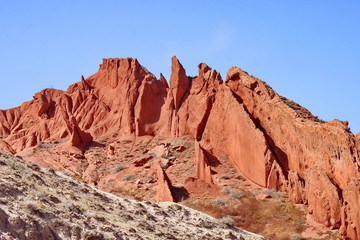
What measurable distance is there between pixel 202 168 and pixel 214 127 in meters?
8.94

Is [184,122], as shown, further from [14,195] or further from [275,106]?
[14,195]

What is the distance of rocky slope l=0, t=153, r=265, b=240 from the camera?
643 inches

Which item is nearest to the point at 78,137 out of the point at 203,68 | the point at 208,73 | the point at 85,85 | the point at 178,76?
the point at 178,76

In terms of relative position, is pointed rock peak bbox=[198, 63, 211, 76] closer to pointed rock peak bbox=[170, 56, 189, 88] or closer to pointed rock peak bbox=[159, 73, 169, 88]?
pointed rock peak bbox=[170, 56, 189, 88]

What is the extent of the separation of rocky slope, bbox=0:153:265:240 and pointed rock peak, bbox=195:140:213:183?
29403mm

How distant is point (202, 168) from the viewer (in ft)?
187

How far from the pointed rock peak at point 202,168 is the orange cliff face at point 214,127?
0.09m

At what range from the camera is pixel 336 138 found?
1906 inches

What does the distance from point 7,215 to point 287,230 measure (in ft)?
103

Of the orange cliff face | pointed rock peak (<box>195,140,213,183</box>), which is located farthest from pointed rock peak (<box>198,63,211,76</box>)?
→ pointed rock peak (<box>195,140,213,183</box>)

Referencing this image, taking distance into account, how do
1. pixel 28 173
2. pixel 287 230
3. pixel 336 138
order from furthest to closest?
pixel 336 138
pixel 287 230
pixel 28 173

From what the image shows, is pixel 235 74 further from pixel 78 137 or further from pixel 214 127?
pixel 78 137

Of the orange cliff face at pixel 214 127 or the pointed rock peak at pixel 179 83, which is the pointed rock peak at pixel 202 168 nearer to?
the orange cliff face at pixel 214 127

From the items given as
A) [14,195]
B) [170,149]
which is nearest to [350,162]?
[170,149]
